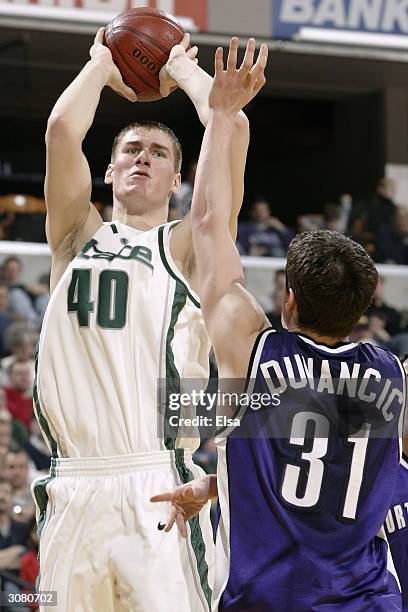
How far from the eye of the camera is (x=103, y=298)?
3.84 meters

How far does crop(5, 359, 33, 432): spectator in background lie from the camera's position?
32.1ft

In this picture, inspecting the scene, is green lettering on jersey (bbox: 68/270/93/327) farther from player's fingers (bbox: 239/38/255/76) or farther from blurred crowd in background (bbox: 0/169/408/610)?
blurred crowd in background (bbox: 0/169/408/610)

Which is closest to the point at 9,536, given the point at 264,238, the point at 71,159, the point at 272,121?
the point at 71,159

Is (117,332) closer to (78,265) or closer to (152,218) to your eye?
(78,265)

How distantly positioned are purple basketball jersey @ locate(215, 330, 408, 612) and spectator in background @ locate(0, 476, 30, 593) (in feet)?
18.6

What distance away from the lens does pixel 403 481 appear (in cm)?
396

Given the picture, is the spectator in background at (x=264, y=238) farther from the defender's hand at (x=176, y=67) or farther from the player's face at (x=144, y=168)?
A: the defender's hand at (x=176, y=67)

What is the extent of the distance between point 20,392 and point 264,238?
4.49 m

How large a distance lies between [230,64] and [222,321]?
0.72 meters

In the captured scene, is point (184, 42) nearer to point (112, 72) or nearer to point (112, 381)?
point (112, 72)

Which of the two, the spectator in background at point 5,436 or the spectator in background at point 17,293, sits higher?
the spectator in background at point 17,293

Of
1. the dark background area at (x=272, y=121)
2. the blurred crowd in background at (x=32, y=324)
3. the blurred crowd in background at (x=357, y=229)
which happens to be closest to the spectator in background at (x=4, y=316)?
the blurred crowd in background at (x=32, y=324)

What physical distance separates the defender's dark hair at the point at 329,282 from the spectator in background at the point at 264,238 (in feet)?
33.5

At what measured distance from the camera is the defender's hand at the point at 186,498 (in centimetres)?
290
